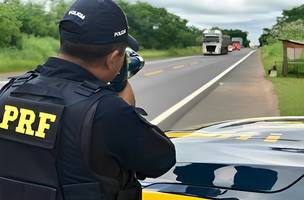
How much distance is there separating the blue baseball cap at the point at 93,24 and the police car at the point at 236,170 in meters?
0.73

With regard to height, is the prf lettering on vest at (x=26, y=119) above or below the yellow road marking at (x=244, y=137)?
above

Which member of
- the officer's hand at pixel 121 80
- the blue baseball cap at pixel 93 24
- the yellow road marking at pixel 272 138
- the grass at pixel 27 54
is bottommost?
the grass at pixel 27 54

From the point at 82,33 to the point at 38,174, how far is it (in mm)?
469

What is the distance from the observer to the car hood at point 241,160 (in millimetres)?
2184

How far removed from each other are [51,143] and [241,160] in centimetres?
90

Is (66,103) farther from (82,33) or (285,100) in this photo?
(285,100)

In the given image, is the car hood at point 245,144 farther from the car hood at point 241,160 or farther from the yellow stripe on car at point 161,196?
the yellow stripe on car at point 161,196

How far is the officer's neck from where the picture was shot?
184cm

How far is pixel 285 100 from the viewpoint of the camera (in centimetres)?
1403

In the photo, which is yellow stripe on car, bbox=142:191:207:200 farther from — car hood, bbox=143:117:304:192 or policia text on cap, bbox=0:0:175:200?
policia text on cap, bbox=0:0:175:200

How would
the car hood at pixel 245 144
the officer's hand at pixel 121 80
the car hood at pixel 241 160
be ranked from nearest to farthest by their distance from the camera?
the officer's hand at pixel 121 80, the car hood at pixel 241 160, the car hood at pixel 245 144

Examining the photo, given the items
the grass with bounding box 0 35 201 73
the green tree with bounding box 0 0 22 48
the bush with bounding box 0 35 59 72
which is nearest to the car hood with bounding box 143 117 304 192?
the grass with bounding box 0 35 201 73

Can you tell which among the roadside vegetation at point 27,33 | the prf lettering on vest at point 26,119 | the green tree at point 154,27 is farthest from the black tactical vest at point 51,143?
the green tree at point 154,27

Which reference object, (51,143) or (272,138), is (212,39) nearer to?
(272,138)
